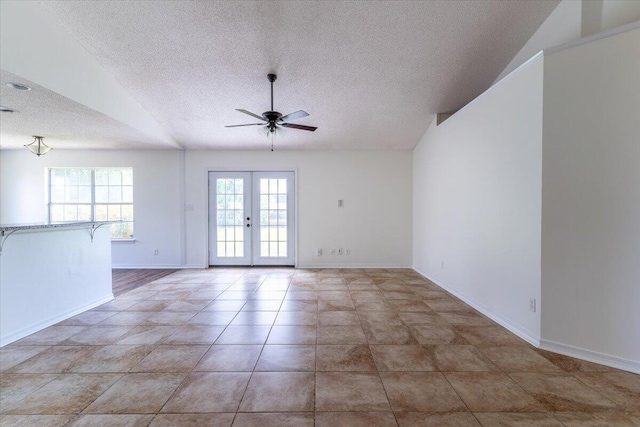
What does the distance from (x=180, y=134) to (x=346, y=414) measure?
5298mm

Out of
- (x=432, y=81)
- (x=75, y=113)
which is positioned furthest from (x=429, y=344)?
(x=75, y=113)

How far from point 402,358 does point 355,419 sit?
0.82 metres

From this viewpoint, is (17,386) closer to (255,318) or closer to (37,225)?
(37,225)

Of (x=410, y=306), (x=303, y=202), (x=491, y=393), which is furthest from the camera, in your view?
(x=303, y=202)

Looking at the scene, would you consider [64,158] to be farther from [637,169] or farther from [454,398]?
[637,169]

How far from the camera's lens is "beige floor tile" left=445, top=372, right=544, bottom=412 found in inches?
67.9

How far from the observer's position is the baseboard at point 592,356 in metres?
2.12

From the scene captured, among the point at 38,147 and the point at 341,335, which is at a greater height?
the point at 38,147

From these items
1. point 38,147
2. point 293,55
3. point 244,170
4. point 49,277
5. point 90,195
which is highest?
point 293,55

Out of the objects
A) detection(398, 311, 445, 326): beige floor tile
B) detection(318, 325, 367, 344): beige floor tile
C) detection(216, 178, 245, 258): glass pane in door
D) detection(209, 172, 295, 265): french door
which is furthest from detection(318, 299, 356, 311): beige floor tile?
detection(216, 178, 245, 258): glass pane in door

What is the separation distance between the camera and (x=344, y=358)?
228 cm

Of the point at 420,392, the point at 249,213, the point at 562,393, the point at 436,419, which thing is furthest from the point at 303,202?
the point at 562,393

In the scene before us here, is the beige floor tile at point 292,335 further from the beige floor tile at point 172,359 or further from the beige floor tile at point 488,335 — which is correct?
the beige floor tile at point 488,335

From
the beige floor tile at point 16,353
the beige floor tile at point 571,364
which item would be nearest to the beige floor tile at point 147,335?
the beige floor tile at point 16,353
